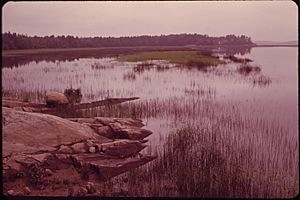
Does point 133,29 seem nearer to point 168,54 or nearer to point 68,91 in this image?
point 168,54

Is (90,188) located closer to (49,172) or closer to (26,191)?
(49,172)

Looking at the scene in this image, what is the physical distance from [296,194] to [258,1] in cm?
145

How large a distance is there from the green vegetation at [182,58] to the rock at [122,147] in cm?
81

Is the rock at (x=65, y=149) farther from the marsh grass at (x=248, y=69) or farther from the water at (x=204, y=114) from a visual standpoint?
the marsh grass at (x=248, y=69)

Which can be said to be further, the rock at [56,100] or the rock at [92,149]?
the rock at [56,100]

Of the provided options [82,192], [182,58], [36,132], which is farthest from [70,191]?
[182,58]

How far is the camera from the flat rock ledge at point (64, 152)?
2.39 meters

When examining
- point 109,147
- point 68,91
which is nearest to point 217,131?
point 109,147

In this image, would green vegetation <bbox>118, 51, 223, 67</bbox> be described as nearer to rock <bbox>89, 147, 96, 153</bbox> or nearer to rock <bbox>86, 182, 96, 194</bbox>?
rock <bbox>89, 147, 96, 153</bbox>

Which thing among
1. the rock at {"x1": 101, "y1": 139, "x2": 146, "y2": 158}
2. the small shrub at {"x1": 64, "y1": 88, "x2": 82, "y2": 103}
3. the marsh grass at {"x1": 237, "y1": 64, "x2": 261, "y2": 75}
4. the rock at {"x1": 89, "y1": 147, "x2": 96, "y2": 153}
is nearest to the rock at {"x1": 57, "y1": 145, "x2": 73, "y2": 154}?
the rock at {"x1": 89, "y1": 147, "x2": 96, "y2": 153}

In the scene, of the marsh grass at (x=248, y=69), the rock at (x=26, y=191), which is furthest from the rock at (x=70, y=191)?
the marsh grass at (x=248, y=69)

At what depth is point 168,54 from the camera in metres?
2.69

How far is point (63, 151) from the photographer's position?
2537 millimetres

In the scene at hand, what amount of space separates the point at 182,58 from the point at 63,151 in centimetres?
136
